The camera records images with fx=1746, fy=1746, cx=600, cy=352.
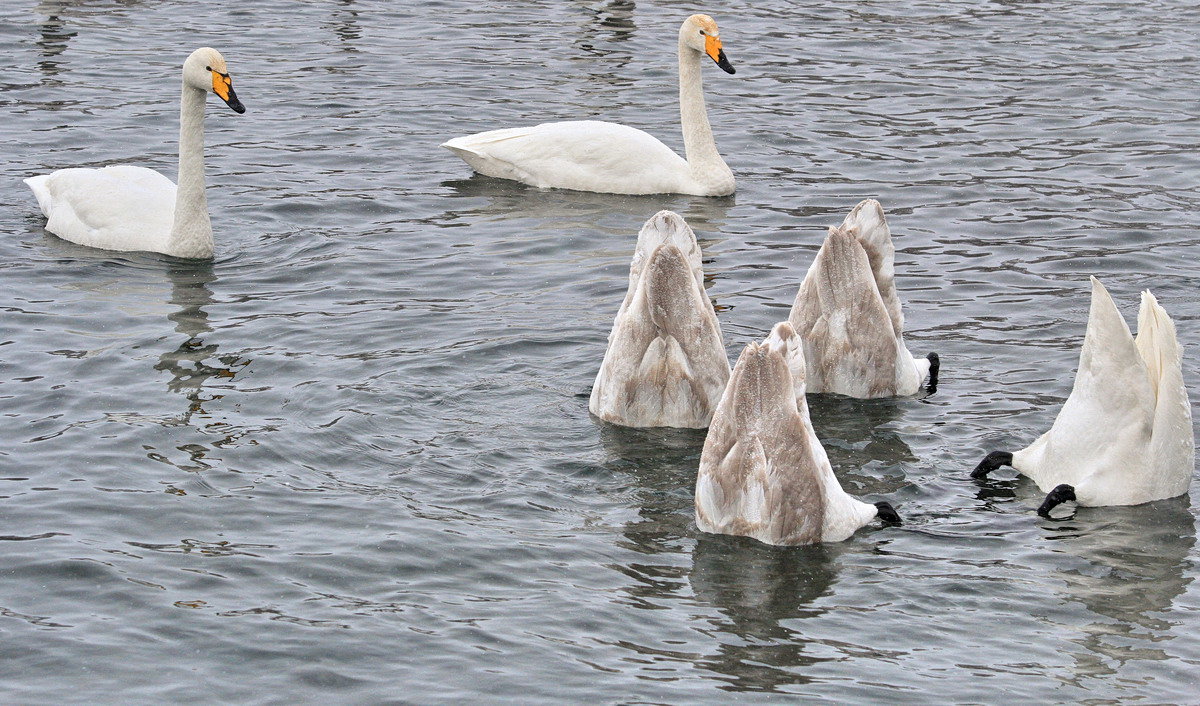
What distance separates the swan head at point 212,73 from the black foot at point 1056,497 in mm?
6934

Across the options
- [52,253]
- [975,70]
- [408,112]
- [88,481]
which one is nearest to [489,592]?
[88,481]

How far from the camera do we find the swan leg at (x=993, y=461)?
8.80 m

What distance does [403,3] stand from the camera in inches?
935

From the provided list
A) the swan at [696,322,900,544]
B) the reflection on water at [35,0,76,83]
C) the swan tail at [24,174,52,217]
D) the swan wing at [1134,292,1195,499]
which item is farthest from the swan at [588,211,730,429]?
the reflection on water at [35,0,76,83]

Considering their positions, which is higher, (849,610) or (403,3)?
(403,3)

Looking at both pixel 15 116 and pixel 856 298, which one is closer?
pixel 856 298

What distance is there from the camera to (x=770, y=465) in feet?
26.1

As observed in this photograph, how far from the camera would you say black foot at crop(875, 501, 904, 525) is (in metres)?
8.27

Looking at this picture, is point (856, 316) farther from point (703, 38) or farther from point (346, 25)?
point (346, 25)

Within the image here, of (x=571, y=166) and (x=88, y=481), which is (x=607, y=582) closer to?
(x=88, y=481)

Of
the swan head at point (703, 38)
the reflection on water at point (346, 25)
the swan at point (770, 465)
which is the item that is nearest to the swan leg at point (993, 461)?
the swan at point (770, 465)

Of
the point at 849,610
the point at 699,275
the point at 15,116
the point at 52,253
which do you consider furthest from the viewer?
the point at 15,116

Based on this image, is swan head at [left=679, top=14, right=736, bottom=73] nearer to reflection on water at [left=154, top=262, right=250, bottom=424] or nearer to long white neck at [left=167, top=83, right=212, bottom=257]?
long white neck at [left=167, top=83, right=212, bottom=257]

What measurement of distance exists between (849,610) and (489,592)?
153 centimetres
